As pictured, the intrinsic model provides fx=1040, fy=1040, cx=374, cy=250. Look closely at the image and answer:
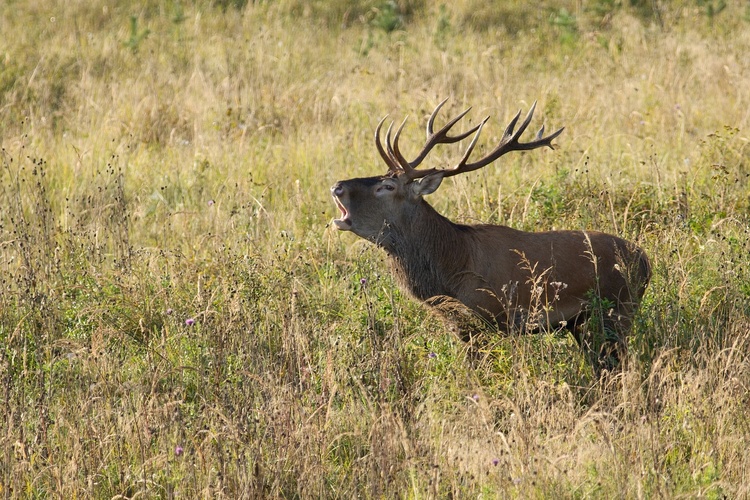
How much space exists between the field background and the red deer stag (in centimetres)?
18

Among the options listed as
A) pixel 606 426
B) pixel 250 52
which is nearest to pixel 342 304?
pixel 606 426

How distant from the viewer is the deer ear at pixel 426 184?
554 centimetres

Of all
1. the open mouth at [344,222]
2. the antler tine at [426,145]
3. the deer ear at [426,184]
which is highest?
the antler tine at [426,145]

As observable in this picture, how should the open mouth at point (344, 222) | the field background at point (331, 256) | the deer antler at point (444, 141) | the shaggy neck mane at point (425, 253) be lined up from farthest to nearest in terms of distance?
the deer antler at point (444, 141)
the shaggy neck mane at point (425, 253)
the open mouth at point (344, 222)
the field background at point (331, 256)

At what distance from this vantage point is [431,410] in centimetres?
477

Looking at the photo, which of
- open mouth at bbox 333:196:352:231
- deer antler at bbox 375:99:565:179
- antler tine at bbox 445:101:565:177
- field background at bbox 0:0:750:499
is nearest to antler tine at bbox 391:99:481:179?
deer antler at bbox 375:99:565:179

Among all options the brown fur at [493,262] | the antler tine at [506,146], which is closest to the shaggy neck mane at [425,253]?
the brown fur at [493,262]

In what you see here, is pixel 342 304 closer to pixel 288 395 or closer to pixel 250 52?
pixel 288 395

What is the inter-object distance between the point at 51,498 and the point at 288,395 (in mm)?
1023

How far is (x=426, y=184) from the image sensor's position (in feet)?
18.3

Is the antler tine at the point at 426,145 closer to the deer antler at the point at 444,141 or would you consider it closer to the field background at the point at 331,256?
the deer antler at the point at 444,141

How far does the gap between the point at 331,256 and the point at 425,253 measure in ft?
4.17

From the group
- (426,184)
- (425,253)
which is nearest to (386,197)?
(426,184)

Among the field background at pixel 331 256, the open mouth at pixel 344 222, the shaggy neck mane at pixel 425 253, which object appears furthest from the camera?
the shaggy neck mane at pixel 425 253
